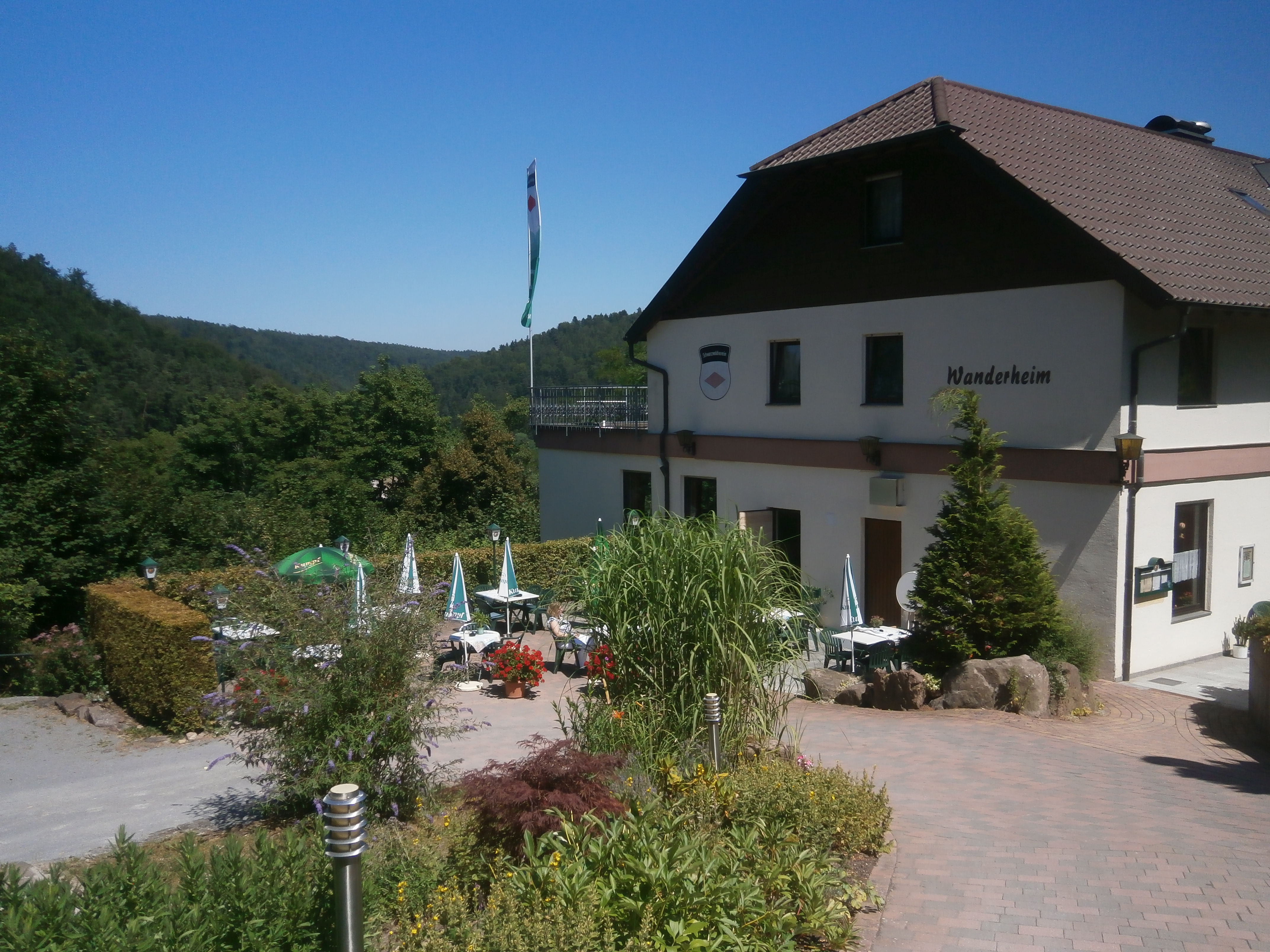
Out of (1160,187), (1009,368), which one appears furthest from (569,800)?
(1160,187)

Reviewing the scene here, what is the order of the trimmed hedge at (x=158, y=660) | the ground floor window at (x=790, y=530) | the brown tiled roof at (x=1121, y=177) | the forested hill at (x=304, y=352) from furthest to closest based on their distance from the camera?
1. the forested hill at (x=304, y=352)
2. the ground floor window at (x=790, y=530)
3. the brown tiled roof at (x=1121, y=177)
4. the trimmed hedge at (x=158, y=660)

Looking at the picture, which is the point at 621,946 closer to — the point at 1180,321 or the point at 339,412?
the point at 1180,321

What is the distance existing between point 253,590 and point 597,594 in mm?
2433

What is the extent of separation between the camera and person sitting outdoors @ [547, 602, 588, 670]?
12352mm

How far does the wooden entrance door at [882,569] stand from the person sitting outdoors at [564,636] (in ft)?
16.1

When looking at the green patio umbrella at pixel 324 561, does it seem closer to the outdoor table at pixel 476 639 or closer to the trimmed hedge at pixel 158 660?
the outdoor table at pixel 476 639

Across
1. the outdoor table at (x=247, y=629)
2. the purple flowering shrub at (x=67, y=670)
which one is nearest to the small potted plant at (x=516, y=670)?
the outdoor table at (x=247, y=629)

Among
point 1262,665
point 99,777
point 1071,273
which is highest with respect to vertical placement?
point 1071,273

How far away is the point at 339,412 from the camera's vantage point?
42312mm

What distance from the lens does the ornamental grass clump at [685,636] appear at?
6.51 metres

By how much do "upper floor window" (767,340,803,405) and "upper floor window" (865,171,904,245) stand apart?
235 centimetres

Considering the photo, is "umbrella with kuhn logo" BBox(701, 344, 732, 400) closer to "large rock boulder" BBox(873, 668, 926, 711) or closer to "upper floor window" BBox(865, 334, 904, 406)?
"upper floor window" BBox(865, 334, 904, 406)

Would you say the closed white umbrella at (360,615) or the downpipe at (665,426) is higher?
the downpipe at (665,426)

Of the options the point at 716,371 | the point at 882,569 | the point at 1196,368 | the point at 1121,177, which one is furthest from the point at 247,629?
the point at 1121,177
